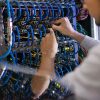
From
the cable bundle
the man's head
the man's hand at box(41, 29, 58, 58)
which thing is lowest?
the cable bundle

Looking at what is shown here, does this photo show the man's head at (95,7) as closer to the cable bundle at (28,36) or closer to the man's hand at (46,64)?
the man's hand at (46,64)

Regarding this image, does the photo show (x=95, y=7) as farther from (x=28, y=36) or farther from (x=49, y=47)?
(x=28, y=36)

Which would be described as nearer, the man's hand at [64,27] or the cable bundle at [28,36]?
the cable bundle at [28,36]

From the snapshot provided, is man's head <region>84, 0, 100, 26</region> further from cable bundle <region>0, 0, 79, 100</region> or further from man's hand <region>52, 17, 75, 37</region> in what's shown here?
man's hand <region>52, 17, 75, 37</region>

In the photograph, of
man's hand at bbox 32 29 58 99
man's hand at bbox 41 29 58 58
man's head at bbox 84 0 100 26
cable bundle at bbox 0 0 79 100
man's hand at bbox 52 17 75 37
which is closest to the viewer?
man's head at bbox 84 0 100 26

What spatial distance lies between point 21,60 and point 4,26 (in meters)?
0.33

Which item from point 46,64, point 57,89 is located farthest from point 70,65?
point 46,64

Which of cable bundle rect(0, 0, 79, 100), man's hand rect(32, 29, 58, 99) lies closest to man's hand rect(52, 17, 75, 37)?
cable bundle rect(0, 0, 79, 100)

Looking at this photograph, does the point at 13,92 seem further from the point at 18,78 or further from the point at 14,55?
the point at 14,55

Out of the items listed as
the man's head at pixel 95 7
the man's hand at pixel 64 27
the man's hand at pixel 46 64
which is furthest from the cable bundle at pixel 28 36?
the man's head at pixel 95 7

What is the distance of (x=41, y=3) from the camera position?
2.15 m

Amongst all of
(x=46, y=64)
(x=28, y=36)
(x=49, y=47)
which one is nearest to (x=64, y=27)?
(x=28, y=36)

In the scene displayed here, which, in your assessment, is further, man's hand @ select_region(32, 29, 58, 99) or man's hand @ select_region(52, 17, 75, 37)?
man's hand @ select_region(52, 17, 75, 37)

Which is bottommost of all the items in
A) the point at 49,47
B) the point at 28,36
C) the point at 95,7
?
the point at 28,36
